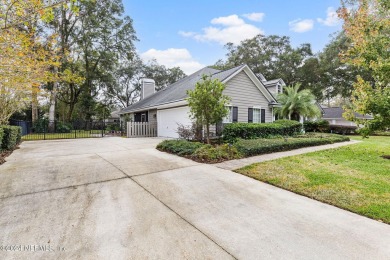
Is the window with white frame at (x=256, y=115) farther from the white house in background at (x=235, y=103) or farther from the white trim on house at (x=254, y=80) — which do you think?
the white trim on house at (x=254, y=80)

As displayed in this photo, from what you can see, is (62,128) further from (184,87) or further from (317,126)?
(317,126)

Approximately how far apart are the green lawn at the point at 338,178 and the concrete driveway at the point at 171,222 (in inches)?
12.8

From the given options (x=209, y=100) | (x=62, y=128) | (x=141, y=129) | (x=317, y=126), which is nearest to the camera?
(x=209, y=100)

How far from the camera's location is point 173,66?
36.9 meters

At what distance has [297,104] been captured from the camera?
15.0 m

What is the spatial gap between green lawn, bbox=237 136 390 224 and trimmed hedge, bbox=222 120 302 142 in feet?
11.3

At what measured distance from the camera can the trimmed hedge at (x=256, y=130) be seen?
10.1 meters

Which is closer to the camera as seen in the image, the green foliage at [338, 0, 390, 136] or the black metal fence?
the green foliage at [338, 0, 390, 136]

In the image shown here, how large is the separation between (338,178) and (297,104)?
37.4 feet

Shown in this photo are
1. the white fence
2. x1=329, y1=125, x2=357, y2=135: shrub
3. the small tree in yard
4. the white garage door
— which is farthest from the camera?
x1=329, y1=125, x2=357, y2=135: shrub

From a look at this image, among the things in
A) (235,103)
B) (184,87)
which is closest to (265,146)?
(235,103)

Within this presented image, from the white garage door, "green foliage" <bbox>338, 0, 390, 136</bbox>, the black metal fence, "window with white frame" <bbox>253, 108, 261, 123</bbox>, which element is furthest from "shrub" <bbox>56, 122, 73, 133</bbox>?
"green foliage" <bbox>338, 0, 390, 136</bbox>

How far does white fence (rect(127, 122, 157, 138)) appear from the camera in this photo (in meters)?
15.6

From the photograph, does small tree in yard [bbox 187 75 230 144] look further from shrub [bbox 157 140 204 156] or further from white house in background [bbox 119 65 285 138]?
white house in background [bbox 119 65 285 138]
